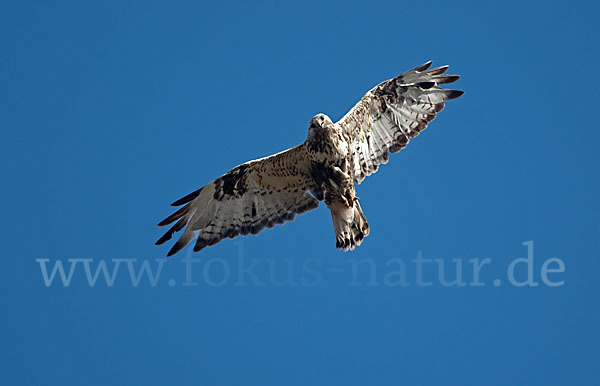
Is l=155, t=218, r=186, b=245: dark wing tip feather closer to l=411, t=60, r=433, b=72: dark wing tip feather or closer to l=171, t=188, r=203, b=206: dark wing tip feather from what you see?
l=171, t=188, r=203, b=206: dark wing tip feather

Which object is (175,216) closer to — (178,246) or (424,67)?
(178,246)

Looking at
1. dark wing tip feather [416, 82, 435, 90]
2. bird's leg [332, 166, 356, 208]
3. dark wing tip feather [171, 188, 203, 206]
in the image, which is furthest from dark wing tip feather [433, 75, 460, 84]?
dark wing tip feather [171, 188, 203, 206]

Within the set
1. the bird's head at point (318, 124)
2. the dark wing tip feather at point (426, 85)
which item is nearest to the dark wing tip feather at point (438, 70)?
the dark wing tip feather at point (426, 85)

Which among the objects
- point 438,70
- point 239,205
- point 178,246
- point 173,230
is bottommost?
point 178,246

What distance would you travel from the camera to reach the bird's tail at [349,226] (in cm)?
922

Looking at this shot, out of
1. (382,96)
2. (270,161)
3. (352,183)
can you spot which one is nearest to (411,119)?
(382,96)

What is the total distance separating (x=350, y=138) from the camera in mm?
9195

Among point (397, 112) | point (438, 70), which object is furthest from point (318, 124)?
point (438, 70)

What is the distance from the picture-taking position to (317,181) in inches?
358

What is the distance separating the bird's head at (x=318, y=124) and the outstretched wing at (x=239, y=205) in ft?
2.70

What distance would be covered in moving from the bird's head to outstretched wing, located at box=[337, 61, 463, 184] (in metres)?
0.87

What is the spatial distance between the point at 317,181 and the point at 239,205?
1108 millimetres

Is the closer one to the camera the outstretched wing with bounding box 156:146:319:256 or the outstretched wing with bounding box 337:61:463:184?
the outstretched wing with bounding box 156:146:319:256

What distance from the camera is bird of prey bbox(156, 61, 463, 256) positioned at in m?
9.24
